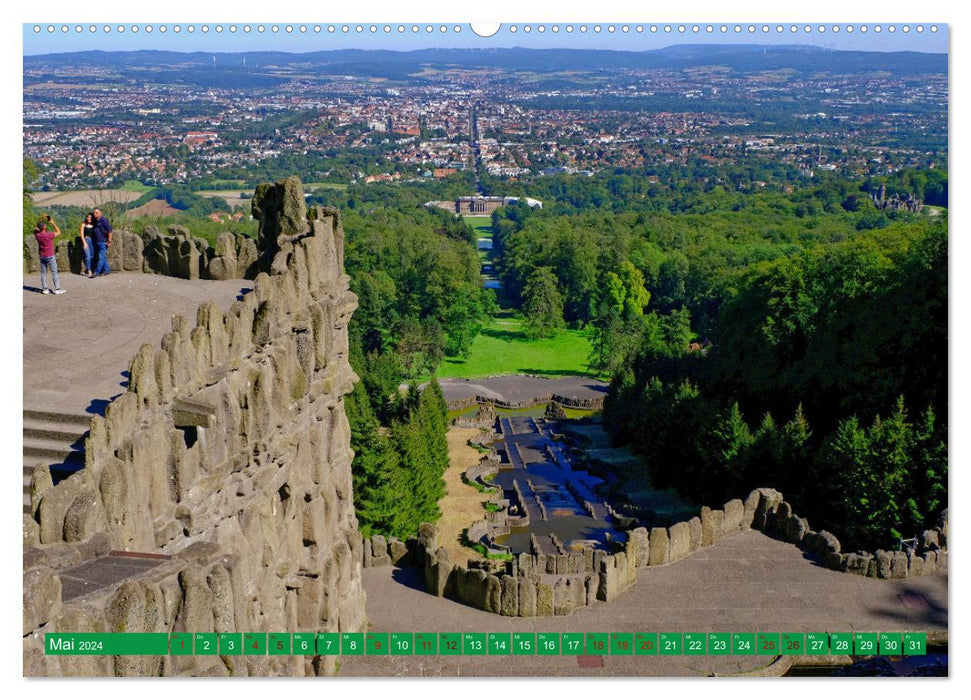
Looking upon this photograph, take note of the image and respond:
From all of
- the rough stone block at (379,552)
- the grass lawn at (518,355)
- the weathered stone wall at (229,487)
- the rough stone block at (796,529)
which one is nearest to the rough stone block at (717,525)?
the rough stone block at (796,529)

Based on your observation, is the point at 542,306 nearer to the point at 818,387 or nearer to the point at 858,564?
the point at 818,387

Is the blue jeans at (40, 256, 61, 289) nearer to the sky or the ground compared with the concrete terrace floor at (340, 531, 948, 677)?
nearer to the sky

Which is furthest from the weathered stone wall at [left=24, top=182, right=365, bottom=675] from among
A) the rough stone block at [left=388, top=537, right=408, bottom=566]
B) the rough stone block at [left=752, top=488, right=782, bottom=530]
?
the rough stone block at [left=752, top=488, right=782, bottom=530]

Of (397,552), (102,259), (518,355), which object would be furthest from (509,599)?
(518,355)

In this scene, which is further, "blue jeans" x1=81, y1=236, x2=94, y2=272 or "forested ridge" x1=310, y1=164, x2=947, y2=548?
"forested ridge" x1=310, y1=164, x2=947, y2=548

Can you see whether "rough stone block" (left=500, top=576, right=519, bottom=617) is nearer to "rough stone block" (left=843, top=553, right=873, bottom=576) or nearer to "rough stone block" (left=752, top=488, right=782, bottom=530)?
"rough stone block" (left=843, top=553, right=873, bottom=576)

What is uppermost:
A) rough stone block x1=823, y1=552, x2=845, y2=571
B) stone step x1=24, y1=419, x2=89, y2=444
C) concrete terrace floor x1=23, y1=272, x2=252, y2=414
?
concrete terrace floor x1=23, y1=272, x2=252, y2=414
